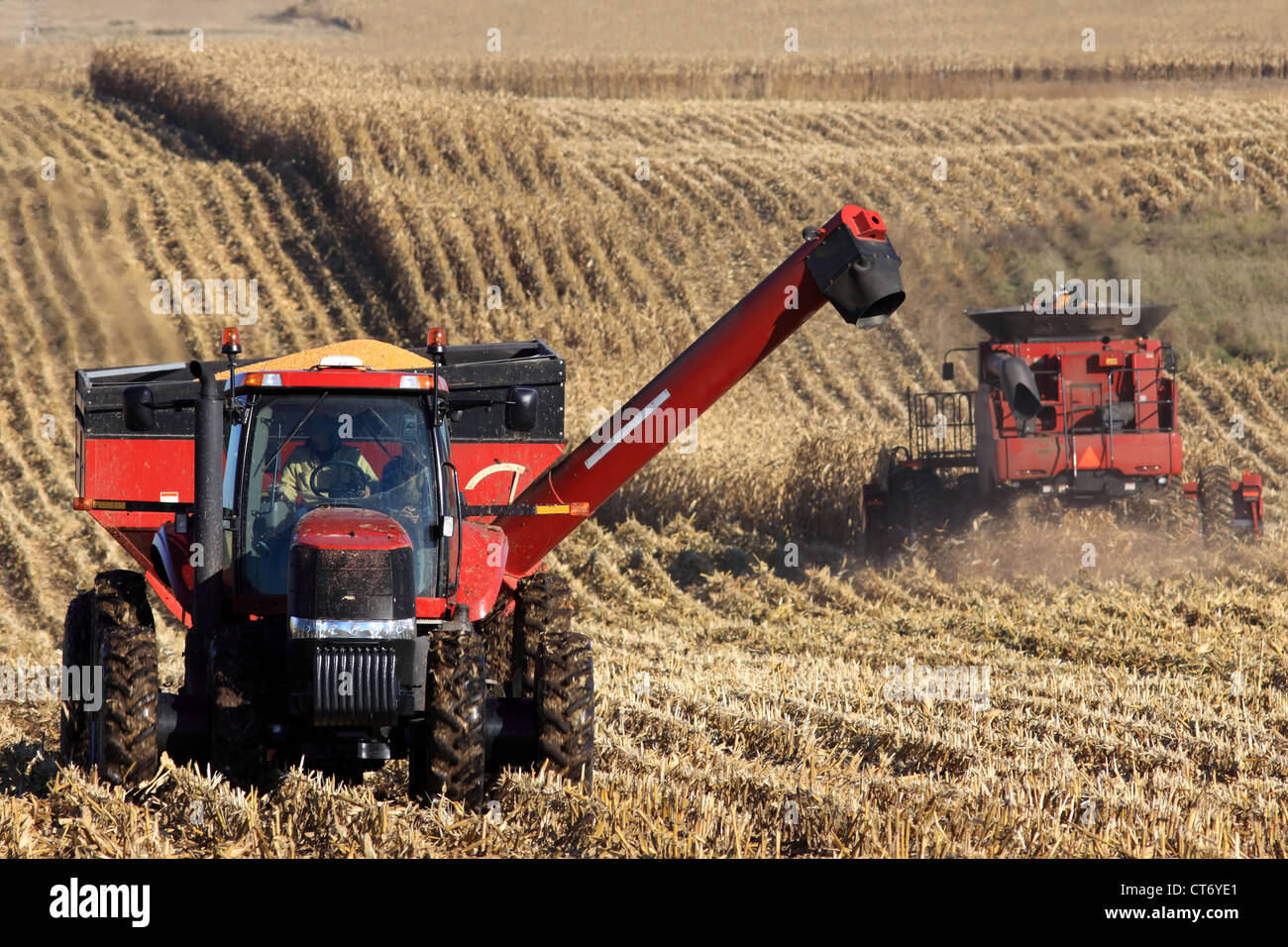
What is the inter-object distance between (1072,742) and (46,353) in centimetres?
1472

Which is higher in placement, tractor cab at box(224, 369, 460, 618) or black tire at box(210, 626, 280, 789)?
tractor cab at box(224, 369, 460, 618)

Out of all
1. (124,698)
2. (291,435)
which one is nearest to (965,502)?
(291,435)

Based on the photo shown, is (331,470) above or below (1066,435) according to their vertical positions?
below

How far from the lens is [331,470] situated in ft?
21.0

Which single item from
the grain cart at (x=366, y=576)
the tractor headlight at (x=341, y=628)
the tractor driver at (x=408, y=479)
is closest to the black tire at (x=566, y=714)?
the grain cart at (x=366, y=576)

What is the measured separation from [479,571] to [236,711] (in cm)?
139

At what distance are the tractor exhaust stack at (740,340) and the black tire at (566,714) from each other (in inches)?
54.0

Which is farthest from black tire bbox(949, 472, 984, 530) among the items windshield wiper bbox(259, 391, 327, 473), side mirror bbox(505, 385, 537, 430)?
windshield wiper bbox(259, 391, 327, 473)

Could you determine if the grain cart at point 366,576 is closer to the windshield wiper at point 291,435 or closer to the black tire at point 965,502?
the windshield wiper at point 291,435

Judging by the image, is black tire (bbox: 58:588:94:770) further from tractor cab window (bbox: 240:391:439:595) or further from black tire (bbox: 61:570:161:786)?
tractor cab window (bbox: 240:391:439:595)

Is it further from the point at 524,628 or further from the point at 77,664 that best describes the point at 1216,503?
the point at 77,664

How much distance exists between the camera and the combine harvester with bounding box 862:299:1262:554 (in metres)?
13.5

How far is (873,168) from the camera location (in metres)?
26.7
